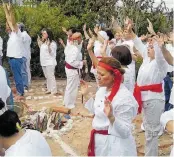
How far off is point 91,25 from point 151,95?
31.9 ft

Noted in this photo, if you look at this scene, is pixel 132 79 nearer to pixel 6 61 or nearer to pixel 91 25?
pixel 6 61

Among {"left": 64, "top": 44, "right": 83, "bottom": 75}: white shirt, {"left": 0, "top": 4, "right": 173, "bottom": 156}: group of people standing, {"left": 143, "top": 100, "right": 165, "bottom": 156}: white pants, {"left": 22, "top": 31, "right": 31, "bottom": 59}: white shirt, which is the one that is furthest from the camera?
{"left": 22, "top": 31, "right": 31, "bottom": 59}: white shirt

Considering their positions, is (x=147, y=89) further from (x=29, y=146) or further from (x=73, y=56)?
(x=73, y=56)

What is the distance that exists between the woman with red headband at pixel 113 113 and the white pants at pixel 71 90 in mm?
4379

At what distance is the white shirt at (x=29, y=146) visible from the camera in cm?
299

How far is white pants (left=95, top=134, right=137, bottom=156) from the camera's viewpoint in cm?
380

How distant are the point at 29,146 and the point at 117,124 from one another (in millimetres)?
869

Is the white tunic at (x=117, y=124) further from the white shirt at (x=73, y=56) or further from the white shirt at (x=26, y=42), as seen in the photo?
the white shirt at (x=26, y=42)

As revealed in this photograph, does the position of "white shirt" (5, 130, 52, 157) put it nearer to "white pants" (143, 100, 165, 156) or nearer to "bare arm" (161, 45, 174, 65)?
"bare arm" (161, 45, 174, 65)

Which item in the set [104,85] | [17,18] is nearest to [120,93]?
[104,85]

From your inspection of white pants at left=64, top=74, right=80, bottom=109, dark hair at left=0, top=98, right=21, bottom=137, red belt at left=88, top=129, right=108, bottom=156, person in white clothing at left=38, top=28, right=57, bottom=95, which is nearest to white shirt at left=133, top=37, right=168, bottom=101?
red belt at left=88, top=129, right=108, bottom=156

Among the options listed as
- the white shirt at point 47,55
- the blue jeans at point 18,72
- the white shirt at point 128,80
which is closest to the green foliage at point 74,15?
the white shirt at point 47,55

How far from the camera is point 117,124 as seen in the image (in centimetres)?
358

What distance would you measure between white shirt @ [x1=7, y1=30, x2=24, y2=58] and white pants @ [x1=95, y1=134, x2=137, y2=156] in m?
5.68
